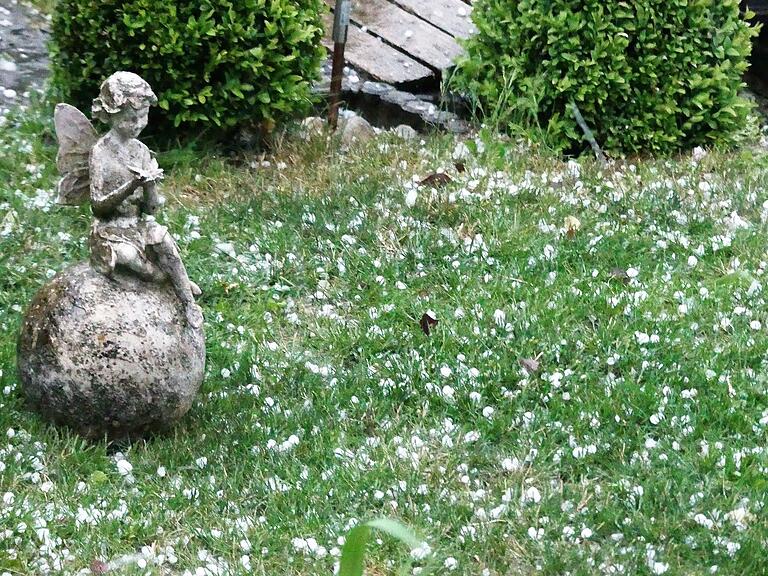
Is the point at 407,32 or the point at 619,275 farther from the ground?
the point at 619,275

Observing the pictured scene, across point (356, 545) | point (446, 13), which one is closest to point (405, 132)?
point (446, 13)

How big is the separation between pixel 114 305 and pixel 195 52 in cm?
274

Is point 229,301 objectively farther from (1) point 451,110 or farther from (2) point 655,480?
(1) point 451,110

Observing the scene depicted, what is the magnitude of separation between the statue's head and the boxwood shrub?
142 inches

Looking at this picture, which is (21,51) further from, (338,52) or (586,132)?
(586,132)

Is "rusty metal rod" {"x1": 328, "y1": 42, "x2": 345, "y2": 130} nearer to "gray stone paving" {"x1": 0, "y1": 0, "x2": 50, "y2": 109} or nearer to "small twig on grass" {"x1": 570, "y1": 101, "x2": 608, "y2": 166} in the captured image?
"small twig on grass" {"x1": 570, "y1": 101, "x2": 608, "y2": 166}

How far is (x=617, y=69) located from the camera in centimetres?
709

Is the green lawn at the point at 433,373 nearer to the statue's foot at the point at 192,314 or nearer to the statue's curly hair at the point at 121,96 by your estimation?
the statue's foot at the point at 192,314

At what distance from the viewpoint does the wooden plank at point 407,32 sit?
841cm

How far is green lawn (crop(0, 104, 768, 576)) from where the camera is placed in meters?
3.80

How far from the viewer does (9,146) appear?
653cm

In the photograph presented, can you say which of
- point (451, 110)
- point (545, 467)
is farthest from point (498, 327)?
point (451, 110)

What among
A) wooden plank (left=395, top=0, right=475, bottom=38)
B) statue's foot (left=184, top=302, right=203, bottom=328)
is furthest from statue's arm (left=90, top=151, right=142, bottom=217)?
wooden plank (left=395, top=0, right=475, bottom=38)

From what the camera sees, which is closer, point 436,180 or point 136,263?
point 136,263
